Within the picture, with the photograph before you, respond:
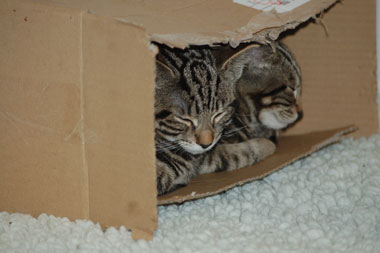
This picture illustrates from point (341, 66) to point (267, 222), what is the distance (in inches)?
36.4

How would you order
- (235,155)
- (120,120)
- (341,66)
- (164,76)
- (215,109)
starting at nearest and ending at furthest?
(120,120), (164,76), (215,109), (235,155), (341,66)

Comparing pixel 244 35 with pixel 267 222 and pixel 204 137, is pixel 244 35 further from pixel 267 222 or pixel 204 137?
pixel 267 222

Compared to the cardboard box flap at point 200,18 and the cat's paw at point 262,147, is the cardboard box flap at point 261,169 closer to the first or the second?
the cat's paw at point 262,147

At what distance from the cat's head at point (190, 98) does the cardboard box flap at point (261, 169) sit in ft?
0.41

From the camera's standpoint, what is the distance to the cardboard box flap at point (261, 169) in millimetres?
1516

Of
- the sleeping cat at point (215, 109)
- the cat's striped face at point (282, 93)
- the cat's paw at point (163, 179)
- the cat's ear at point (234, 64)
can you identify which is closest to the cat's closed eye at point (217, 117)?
the sleeping cat at point (215, 109)

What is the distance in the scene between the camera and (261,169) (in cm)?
173

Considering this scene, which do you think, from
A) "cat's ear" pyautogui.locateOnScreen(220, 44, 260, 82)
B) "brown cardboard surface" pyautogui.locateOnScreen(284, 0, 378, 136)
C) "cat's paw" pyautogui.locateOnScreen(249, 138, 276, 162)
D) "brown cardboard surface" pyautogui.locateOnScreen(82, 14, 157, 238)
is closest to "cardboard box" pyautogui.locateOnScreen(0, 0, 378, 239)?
"brown cardboard surface" pyautogui.locateOnScreen(82, 14, 157, 238)

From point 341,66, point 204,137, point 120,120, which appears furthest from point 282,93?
point 120,120

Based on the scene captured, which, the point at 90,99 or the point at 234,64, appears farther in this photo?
the point at 234,64

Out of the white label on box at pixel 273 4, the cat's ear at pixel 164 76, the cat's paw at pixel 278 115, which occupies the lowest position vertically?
the cat's paw at pixel 278 115

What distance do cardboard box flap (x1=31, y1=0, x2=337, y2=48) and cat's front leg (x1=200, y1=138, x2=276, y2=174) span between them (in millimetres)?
478

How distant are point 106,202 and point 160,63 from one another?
0.43 meters

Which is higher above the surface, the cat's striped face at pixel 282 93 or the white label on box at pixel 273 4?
the white label on box at pixel 273 4
